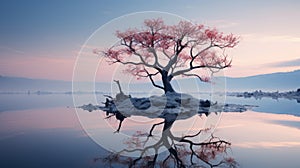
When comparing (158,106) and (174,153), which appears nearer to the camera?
(174,153)

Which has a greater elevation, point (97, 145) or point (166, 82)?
point (166, 82)

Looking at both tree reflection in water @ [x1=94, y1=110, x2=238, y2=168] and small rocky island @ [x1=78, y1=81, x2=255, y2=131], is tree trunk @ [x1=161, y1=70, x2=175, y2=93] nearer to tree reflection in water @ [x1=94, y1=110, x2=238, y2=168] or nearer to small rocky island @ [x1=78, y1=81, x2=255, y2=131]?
small rocky island @ [x1=78, y1=81, x2=255, y2=131]

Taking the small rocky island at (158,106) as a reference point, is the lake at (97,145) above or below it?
below

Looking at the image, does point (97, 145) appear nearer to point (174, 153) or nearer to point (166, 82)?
point (174, 153)

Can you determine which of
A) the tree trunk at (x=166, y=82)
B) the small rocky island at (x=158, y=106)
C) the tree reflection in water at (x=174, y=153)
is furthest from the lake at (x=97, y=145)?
the tree trunk at (x=166, y=82)

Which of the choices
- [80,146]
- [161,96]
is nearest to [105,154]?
[80,146]

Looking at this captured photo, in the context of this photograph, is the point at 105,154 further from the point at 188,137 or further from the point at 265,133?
the point at 265,133

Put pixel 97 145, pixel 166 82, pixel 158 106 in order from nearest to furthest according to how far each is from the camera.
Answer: pixel 97 145 → pixel 158 106 → pixel 166 82

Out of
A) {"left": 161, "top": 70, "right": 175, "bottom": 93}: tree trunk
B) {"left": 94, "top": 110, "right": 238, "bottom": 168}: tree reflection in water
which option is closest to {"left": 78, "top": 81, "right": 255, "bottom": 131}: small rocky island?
{"left": 161, "top": 70, "right": 175, "bottom": 93}: tree trunk

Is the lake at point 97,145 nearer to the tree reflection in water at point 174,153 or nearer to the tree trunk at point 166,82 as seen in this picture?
the tree reflection in water at point 174,153

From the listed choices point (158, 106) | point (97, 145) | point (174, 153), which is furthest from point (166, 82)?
point (174, 153)

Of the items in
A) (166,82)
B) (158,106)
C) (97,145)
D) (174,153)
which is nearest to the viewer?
(174,153)

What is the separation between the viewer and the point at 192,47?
26.3m

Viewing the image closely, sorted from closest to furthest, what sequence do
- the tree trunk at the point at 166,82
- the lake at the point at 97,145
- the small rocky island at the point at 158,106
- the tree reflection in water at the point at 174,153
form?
1. the tree reflection in water at the point at 174,153
2. the lake at the point at 97,145
3. the small rocky island at the point at 158,106
4. the tree trunk at the point at 166,82
